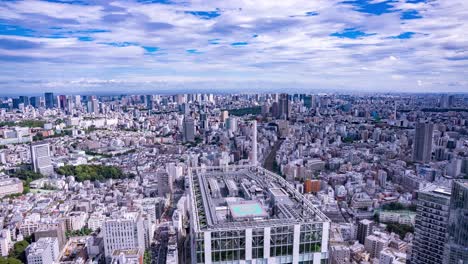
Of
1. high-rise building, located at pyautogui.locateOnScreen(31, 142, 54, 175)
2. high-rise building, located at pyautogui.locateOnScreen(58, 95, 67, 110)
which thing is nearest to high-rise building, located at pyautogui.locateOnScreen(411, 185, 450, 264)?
high-rise building, located at pyautogui.locateOnScreen(31, 142, 54, 175)

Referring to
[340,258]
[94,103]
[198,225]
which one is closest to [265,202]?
[198,225]

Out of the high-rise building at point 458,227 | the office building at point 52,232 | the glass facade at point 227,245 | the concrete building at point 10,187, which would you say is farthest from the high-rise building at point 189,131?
the glass facade at point 227,245

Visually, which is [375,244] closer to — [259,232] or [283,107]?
[259,232]

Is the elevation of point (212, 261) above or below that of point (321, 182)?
above

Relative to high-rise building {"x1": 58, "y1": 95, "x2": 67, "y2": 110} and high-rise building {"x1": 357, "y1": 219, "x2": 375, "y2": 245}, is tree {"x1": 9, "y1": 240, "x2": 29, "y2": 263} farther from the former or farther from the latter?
high-rise building {"x1": 58, "y1": 95, "x2": 67, "y2": 110}

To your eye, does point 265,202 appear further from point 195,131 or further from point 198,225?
point 195,131

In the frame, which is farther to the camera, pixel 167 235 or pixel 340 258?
pixel 167 235

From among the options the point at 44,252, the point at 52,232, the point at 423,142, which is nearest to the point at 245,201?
the point at 44,252
